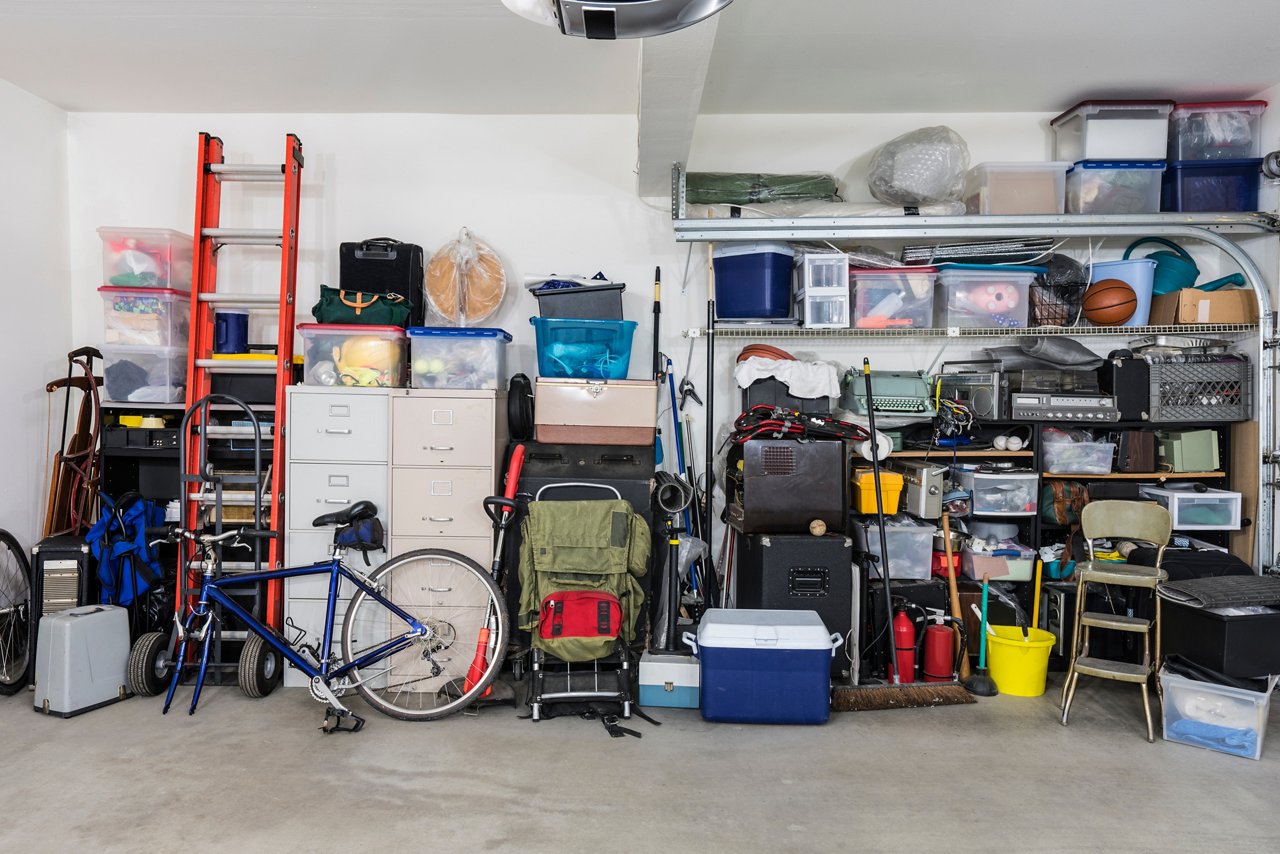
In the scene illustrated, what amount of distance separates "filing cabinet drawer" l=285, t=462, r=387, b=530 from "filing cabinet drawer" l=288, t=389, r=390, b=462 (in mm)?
74

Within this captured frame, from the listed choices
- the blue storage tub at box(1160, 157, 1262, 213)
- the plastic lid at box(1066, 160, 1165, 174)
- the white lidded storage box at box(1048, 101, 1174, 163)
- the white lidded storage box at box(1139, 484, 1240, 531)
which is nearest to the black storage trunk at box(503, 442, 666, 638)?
the white lidded storage box at box(1139, 484, 1240, 531)

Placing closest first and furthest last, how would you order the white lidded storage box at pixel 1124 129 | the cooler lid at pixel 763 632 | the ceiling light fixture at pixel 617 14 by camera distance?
the ceiling light fixture at pixel 617 14
the cooler lid at pixel 763 632
the white lidded storage box at pixel 1124 129

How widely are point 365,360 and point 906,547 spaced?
2783 millimetres

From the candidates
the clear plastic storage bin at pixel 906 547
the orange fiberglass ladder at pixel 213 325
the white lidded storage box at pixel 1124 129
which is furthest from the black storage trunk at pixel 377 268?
the white lidded storage box at pixel 1124 129

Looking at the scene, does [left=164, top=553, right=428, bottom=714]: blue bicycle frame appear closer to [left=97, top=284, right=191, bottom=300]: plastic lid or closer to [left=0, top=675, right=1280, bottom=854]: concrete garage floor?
[left=0, top=675, right=1280, bottom=854]: concrete garage floor

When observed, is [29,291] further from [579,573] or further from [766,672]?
[766,672]

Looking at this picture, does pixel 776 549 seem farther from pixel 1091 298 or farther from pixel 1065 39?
pixel 1065 39

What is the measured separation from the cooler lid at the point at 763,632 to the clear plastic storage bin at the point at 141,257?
322 cm

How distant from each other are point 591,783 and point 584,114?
3.42 m

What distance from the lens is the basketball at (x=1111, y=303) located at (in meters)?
3.92

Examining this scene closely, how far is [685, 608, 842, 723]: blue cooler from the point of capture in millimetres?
3154

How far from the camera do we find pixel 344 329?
144 inches

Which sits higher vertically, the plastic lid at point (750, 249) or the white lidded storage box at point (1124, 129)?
the white lidded storage box at point (1124, 129)

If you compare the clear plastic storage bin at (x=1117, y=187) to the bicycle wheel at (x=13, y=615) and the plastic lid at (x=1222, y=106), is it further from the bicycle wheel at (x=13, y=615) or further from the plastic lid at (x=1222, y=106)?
the bicycle wheel at (x=13, y=615)
